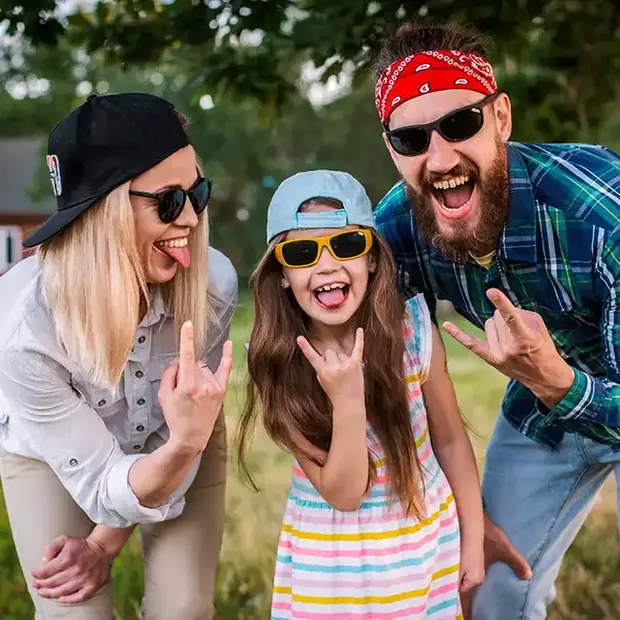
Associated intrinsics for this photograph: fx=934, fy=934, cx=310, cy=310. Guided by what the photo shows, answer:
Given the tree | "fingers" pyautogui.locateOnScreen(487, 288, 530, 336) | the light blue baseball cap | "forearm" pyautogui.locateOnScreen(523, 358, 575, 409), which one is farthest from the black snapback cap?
the tree

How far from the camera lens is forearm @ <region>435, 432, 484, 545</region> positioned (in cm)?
298

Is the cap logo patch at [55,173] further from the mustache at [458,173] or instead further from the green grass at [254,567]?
the mustache at [458,173]

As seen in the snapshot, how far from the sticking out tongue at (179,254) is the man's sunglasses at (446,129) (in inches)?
28.6

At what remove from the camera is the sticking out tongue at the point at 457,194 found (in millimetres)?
2834

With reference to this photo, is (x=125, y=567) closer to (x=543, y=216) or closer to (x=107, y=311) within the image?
(x=107, y=311)

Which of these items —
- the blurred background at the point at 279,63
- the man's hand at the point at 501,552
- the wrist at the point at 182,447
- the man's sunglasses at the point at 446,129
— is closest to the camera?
the wrist at the point at 182,447

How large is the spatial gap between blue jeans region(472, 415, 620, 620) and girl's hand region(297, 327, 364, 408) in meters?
1.00

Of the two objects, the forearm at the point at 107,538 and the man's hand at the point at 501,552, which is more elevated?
the forearm at the point at 107,538

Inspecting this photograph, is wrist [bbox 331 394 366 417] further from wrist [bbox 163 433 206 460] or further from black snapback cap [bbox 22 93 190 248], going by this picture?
black snapback cap [bbox 22 93 190 248]

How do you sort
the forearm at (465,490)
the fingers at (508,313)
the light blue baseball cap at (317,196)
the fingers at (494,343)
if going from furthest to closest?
the forearm at (465,490) → the light blue baseball cap at (317,196) → the fingers at (494,343) → the fingers at (508,313)

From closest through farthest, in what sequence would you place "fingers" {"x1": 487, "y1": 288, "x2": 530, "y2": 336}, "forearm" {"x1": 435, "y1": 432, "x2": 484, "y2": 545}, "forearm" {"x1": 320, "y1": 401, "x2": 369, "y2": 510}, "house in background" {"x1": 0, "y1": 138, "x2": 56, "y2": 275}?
1. "fingers" {"x1": 487, "y1": 288, "x2": 530, "y2": 336}
2. "forearm" {"x1": 320, "y1": 401, "x2": 369, "y2": 510}
3. "forearm" {"x1": 435, "y1": 432, "x2": 484, "y2": 545}
4. "house in background" {"x1": 0, "y1": 138, "x2": 56, "y2": 275}

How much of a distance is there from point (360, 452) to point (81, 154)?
117 cm

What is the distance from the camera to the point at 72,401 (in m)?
2.78

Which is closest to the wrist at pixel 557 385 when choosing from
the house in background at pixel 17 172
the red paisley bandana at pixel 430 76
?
the red paisley bandana at pixel 430 76
